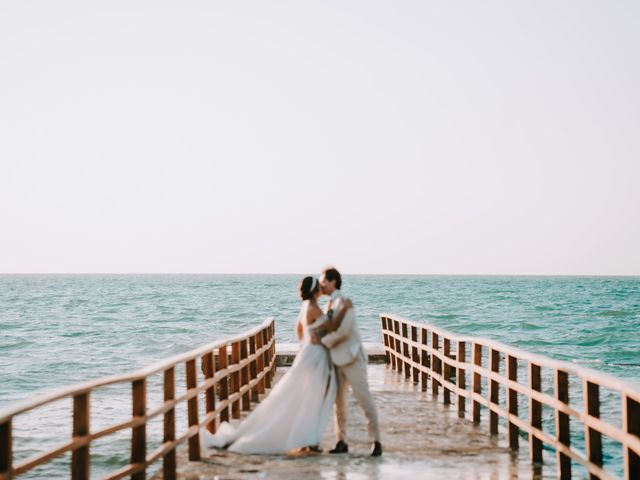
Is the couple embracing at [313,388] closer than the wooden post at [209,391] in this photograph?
Yes

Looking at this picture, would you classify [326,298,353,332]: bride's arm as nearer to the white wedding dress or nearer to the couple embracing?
the couple embracing

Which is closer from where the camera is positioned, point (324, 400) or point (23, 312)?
point (324, 400)

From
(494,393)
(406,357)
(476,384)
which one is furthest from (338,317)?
(406,357)

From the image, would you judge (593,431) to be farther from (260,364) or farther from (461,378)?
(260,364)

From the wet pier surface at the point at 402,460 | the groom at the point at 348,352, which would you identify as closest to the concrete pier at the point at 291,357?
the wet pier surface at the point at 402,460

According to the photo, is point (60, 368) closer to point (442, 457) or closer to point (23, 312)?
point (442, 457)

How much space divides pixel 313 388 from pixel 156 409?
217 centimetres

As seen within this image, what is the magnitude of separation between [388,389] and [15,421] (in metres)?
7.46

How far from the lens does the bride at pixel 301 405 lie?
926 cm

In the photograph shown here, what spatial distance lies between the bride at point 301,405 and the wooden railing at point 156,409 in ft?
1.85

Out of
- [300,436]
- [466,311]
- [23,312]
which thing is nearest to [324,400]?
[300,436]

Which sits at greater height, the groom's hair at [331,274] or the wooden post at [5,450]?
the groom's hair at [331,274]

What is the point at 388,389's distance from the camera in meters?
15.6

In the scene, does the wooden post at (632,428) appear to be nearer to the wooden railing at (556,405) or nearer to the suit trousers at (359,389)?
the wooden railing at (556,405)
